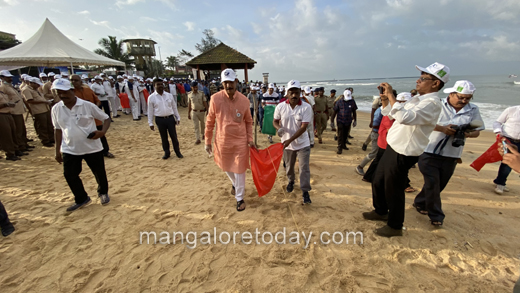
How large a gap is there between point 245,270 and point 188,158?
4.07m

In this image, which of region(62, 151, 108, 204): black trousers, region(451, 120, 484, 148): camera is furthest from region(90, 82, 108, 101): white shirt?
region(451, 120, 484, 148): camera

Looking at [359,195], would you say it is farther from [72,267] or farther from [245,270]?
[72,267]

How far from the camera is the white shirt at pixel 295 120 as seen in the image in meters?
3.34

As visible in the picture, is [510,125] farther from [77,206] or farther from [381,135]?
[77,206]

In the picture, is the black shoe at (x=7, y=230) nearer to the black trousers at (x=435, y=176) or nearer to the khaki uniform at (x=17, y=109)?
the khaki uniform at (x=17, y=109)

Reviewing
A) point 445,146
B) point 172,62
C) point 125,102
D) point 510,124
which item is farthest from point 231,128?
point 172,62

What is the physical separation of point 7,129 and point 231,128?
6030mm

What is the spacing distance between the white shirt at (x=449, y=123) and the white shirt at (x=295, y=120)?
166cm

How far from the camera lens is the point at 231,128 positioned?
3.09 metres

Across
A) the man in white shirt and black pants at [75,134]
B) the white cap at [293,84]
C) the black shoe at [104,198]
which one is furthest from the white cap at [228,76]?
the black shoe at [104,198]

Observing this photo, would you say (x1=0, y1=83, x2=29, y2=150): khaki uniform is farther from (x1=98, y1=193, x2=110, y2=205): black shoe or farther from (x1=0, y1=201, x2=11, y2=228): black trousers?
(x1=98, y1=193, x2=110, y2=205): black shoe

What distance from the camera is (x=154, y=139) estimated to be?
766 cm

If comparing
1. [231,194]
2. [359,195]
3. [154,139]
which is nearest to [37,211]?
[231,194]

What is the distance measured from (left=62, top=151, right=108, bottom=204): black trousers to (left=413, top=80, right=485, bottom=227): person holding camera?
15.8ft
